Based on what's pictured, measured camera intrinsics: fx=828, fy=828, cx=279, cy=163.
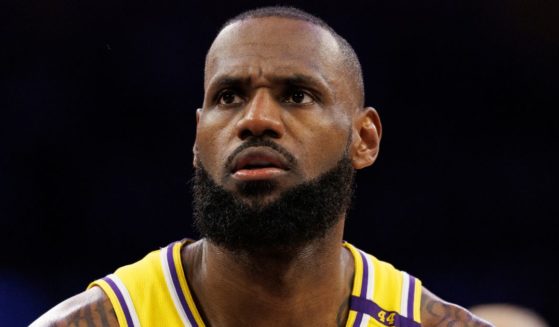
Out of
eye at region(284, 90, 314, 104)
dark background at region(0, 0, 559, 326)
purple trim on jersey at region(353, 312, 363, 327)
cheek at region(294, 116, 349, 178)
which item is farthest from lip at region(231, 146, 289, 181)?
dark background at region(0, 0, 559, 326)

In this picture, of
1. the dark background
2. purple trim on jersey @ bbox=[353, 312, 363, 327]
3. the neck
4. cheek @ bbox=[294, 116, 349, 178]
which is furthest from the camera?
the dark background

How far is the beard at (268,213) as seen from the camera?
2.73 metres

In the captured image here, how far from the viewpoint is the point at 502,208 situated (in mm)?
5793

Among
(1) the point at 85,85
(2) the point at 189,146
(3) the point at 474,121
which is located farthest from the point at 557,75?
(1) the point at 85,85

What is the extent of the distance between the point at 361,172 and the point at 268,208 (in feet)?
10.4

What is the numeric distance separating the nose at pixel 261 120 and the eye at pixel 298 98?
68mm

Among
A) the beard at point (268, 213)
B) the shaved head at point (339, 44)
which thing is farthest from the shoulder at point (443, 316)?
the shaved head at point (339, 44)

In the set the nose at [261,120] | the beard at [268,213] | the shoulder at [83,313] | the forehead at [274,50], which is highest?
the forehead at [274,50]

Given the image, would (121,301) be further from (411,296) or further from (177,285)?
(411,296)

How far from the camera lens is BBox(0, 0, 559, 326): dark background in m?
5.40

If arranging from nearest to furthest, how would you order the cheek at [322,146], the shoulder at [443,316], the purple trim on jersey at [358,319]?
1. the cheek at [322,146]
2. the purple trim on jersey at [358,319]
3. the shoulder at [443,316]

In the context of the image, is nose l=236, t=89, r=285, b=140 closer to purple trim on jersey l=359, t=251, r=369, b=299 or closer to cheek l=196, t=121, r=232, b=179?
cheek l=196, t=121, r=232, b=179

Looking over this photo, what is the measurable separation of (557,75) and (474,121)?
72 cm

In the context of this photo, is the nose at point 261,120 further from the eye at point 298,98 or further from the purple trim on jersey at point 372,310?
the purple trim on jersey at point 372,310
